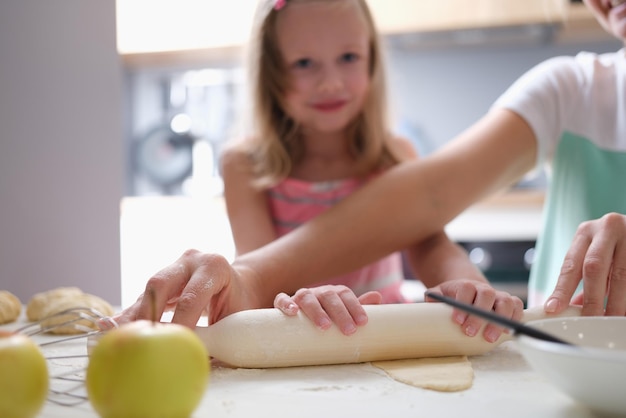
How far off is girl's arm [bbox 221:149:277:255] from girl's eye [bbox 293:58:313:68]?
266mm

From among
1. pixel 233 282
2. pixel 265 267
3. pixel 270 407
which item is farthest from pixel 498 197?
pixel 270 407

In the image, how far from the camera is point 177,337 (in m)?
0.42

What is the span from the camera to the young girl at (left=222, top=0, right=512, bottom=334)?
1244mm

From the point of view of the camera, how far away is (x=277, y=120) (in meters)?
1.43

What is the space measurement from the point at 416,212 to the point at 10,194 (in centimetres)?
69

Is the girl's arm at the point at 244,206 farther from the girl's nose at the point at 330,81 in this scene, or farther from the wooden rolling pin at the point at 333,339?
the wooden rolling pin at the point at 333,339

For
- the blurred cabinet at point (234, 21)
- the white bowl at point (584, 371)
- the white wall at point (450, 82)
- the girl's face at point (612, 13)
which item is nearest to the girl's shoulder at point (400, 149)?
the girl's face at point (612, 13)

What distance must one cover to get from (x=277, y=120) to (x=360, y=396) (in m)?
0.98

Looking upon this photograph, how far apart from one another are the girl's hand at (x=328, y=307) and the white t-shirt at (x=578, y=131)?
62 centimetres

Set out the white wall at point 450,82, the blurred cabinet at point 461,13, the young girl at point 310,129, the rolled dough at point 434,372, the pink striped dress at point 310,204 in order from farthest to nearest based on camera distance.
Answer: the white wall at point 450,82, the blurred cabinet at point 461,13, the pink striped dress at point 310,204, the young girl at point 310,129, the rolled dough at point 434,372

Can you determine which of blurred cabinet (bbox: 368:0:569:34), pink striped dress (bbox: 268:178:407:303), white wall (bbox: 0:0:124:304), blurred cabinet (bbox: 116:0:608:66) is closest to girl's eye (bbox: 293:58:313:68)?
pink striped dress (bbox: 268:178:407:303)

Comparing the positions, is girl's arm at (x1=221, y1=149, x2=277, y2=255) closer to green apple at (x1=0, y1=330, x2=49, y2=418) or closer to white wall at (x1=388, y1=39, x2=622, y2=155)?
green apple at (x1=0, y1=330, x2=49, y2=418)

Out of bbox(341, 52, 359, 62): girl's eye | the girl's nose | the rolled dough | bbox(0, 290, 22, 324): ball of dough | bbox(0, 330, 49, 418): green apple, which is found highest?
bbox(341, 52, 359, 62): girl's eye

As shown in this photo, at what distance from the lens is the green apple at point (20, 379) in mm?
424
